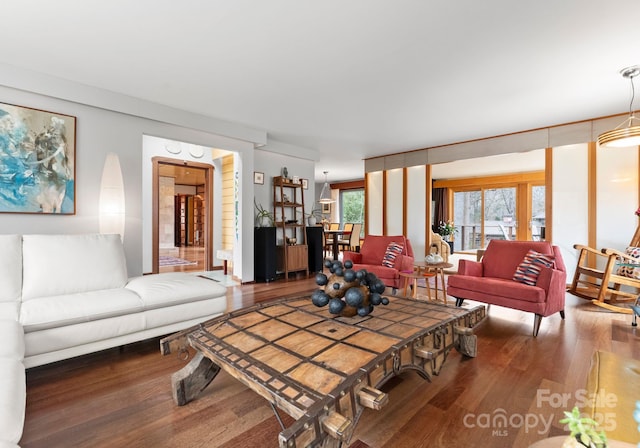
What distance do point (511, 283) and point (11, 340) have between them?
3983mm

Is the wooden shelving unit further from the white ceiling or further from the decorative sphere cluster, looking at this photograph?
the decorative sphere cluster

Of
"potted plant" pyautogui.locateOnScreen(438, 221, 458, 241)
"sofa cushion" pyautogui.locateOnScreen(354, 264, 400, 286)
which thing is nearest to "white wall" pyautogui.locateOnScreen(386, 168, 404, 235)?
→ "sofa cushion" pyautogui.locateOnScreen(354, 264, 400, 286)

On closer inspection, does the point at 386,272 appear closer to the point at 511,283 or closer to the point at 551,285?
the point at 511,283

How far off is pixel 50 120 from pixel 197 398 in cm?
332

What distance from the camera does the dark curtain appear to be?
10.4m

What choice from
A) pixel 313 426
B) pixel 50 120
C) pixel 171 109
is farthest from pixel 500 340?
pixel 50 120

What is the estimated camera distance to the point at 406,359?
149 centimetres

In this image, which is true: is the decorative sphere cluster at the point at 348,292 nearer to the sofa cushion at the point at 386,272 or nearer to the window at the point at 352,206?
the sofa cushion at the point at 386,272

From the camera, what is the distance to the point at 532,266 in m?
3.22

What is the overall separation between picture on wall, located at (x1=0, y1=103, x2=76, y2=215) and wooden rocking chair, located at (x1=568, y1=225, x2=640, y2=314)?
A: 20.6 feet

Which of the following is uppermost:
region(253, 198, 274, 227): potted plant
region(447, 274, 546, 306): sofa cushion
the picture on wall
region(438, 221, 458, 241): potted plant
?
the picture on wall

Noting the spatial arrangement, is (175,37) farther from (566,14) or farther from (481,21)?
(566,14)

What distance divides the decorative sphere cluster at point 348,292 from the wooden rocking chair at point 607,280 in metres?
3.44

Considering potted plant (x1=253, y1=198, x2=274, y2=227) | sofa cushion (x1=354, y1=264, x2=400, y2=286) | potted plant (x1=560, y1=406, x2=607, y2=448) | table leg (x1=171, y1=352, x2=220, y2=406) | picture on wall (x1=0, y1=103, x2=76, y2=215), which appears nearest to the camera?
potted plant (x1=560, y1=406, x2=607, y2=448)
